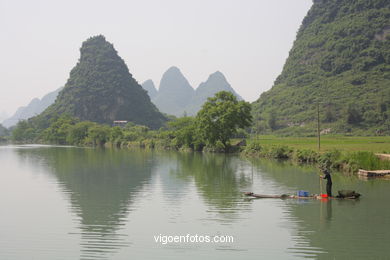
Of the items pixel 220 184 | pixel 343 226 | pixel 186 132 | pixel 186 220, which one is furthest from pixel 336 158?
pixel 186 132

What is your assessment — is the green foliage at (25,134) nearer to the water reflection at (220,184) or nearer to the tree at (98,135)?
the tree at (98,135)

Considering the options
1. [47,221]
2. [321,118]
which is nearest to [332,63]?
[321,118]

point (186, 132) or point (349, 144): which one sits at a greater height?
point (186, 132)

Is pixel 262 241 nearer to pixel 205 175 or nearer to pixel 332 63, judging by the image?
pixel 205 175

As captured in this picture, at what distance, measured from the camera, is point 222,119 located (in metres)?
69.7

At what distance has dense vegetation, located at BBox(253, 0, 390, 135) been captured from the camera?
10556 cm

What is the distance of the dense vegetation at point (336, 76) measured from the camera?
106 m

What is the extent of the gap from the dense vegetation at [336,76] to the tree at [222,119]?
66.3ft

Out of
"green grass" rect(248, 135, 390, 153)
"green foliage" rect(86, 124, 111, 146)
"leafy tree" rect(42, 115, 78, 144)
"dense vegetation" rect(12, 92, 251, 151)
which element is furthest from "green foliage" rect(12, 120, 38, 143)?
"green grass" rect(248, 135, 390, 153)

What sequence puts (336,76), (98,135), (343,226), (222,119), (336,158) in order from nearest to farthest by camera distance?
(343,226)
(336,158)
(222,119)
(98,135)
(336,76)

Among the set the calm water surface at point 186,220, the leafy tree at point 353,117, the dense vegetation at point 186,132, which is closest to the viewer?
the calm water surface at point 186,220

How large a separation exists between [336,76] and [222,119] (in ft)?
276

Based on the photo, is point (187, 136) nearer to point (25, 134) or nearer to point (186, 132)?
point (186, 132)

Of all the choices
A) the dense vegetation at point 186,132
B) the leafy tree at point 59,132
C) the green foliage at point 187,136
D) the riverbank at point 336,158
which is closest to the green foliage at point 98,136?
the dense vegetation at point 186,132
